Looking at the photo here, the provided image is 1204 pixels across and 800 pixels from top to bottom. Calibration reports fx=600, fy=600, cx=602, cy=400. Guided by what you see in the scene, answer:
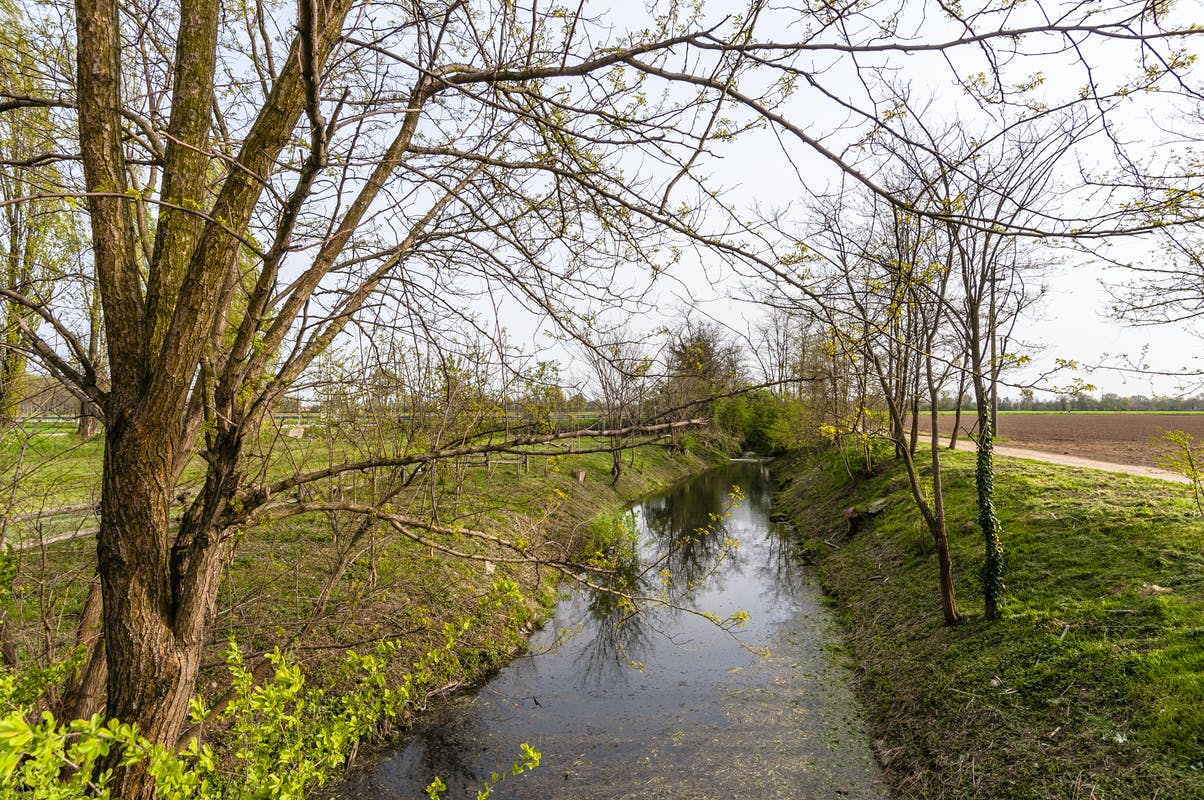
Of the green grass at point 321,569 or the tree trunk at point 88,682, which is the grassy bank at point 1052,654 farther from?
the tree trunk at point 88,682

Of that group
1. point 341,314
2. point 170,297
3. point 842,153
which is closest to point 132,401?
point 170,297

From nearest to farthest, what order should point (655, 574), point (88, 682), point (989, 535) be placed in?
point (88, 682), point (989, 535), point (655, 574)

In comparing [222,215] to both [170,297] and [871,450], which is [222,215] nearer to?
[170,297]

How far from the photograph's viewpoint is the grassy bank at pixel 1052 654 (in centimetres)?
489

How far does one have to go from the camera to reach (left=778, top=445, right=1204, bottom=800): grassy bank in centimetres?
489

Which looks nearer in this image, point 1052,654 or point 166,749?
point 166,749

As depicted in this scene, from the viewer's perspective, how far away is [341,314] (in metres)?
3.15

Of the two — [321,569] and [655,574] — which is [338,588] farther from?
[655,574]

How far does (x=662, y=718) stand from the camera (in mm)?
7609

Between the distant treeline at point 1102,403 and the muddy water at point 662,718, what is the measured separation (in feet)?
8.26

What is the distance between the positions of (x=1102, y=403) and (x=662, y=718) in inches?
325

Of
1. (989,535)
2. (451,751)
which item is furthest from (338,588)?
(989,535)

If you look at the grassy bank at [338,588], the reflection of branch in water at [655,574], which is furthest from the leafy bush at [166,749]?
the reflection of branch in water at [655,574]

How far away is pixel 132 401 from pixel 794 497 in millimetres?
22627
